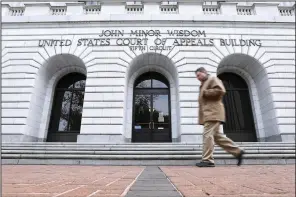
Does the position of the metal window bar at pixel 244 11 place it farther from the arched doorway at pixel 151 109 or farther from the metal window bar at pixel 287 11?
the arched doorway at pixel 151 109

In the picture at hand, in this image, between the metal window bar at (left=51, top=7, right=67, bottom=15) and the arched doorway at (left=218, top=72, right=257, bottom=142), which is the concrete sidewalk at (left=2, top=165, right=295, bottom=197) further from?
the metal window bar at (left=51, top=7, right=67, bottom=15)

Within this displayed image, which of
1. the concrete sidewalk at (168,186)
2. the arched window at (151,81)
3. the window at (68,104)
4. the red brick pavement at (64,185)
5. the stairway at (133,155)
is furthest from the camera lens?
the arched window at (151,81)

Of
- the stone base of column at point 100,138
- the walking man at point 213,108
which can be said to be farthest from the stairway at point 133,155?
the walking man at point 213,108

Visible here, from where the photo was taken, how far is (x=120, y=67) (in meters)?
13.4

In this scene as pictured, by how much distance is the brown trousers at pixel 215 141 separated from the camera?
388 cm

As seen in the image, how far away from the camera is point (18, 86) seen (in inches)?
516

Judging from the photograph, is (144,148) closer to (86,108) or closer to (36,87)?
(86,108)

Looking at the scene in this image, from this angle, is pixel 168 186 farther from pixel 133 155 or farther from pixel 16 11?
pixel 16 11

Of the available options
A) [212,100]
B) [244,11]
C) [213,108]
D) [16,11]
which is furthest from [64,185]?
[16,11]

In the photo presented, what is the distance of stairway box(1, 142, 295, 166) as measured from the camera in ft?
25.2

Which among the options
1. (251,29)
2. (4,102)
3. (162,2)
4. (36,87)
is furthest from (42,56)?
(251,29)

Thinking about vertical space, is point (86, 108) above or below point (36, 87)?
below

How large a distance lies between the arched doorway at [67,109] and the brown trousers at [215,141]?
10.6 metres

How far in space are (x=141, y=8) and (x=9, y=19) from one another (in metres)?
8.00
